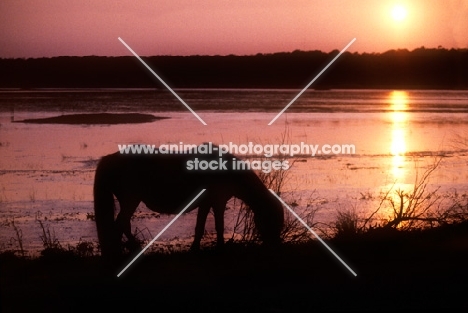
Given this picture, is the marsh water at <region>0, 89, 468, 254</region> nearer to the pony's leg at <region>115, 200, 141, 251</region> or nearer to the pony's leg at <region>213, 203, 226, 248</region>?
the pony's leg at <region>115, 200, 141, 251</region>

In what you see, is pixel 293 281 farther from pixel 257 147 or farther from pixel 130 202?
pixel 257 147

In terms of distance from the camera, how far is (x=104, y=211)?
7.85 meters

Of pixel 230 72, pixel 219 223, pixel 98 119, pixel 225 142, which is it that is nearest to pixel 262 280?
pixel 219 223

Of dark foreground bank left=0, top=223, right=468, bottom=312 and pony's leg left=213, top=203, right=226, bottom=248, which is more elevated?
pony's leg left=213, top=203, right=226, bottom=248

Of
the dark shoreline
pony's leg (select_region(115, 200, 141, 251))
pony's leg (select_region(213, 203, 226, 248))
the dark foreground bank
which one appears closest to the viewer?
the dark foreground bank

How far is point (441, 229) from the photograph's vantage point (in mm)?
8969

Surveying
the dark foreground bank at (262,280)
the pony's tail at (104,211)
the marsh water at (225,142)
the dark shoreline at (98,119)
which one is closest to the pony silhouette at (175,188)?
the pony's tail at (104,211)

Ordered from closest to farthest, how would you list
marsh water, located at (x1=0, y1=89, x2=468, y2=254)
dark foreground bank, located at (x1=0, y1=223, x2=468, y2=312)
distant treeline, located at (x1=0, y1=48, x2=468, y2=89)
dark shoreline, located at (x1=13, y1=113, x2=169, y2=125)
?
dark foreground bank, located at (x1=0, y1=223, x2=468, y2=312), marsh water, located at (x1=0, y1=89, x2=468, y2=254), dark shoreline, located at (x1=13, y1=113, x2=169, y2=125), distant treeline, located at (x1=0, y1=48, x2=468, y2=89)

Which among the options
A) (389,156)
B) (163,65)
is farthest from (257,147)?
(163,65)

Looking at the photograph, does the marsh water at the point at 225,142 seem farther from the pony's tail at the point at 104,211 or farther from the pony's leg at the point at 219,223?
the pony's leg at the point at 219,223

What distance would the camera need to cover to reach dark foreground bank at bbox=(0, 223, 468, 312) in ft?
18.2

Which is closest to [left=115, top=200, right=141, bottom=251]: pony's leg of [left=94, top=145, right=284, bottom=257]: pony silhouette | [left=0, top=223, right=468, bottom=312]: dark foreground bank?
[left=94, top=145, right=284, bottom=257]: pony silhouette

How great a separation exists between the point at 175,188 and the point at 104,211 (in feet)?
2.85

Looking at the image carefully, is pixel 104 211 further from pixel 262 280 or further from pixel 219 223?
pixel 262 280
